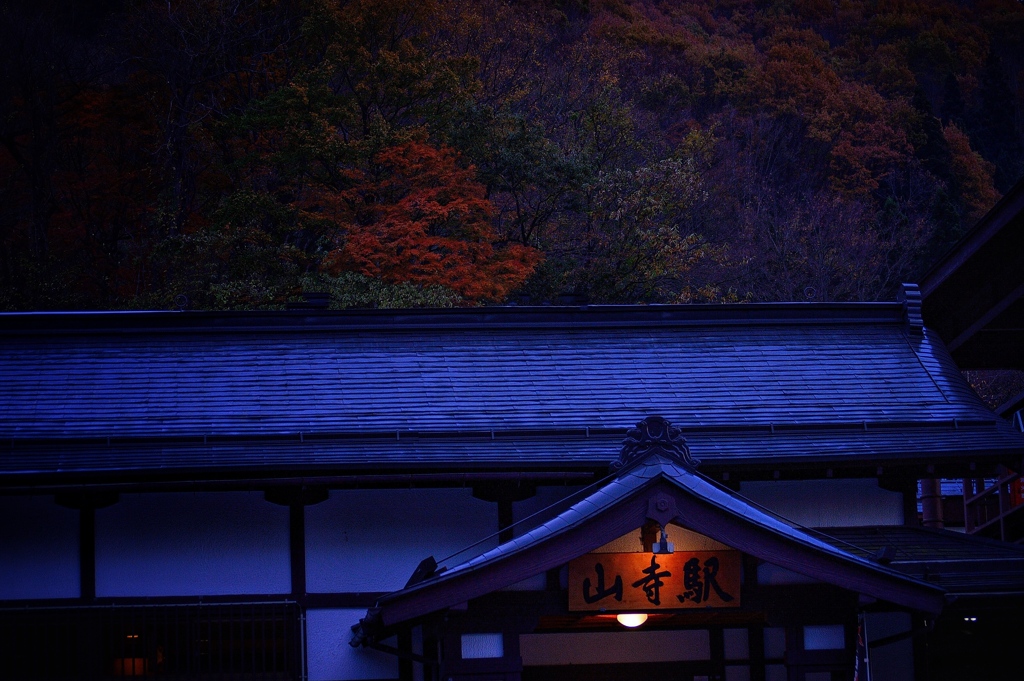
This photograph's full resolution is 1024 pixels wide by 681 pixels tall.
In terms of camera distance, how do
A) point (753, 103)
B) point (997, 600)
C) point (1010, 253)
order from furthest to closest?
point (753, 103) < point (1010, 253) < point (997, 600)

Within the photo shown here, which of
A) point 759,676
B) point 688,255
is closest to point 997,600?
point 759,676

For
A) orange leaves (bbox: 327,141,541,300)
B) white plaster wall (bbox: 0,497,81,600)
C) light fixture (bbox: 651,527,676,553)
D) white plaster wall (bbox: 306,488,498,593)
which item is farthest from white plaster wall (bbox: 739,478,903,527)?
orange leaves (bbox: 327,141,541,300)

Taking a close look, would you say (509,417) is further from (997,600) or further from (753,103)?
(753,103)

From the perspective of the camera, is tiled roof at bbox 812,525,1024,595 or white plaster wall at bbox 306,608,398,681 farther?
white plaster wall at bbox 306,608,398,681

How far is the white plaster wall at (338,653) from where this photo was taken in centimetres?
975

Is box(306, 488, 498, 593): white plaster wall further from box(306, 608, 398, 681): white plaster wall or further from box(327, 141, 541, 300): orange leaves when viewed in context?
box(327, 141, 541, 300): orange leaves

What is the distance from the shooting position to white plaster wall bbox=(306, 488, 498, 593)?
9922 mm

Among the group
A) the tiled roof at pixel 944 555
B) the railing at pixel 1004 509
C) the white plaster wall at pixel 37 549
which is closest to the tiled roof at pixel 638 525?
the tiled roof at pixel 944 555

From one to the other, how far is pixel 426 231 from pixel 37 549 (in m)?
15.0

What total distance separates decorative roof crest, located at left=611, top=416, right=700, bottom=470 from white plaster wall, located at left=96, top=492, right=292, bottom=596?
370cm

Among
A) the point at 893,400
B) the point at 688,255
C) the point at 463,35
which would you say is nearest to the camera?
the point at 893,400

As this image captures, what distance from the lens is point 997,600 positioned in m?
9.38

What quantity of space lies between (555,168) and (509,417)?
1554 centimetres

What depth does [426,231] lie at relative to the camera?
940 inches
